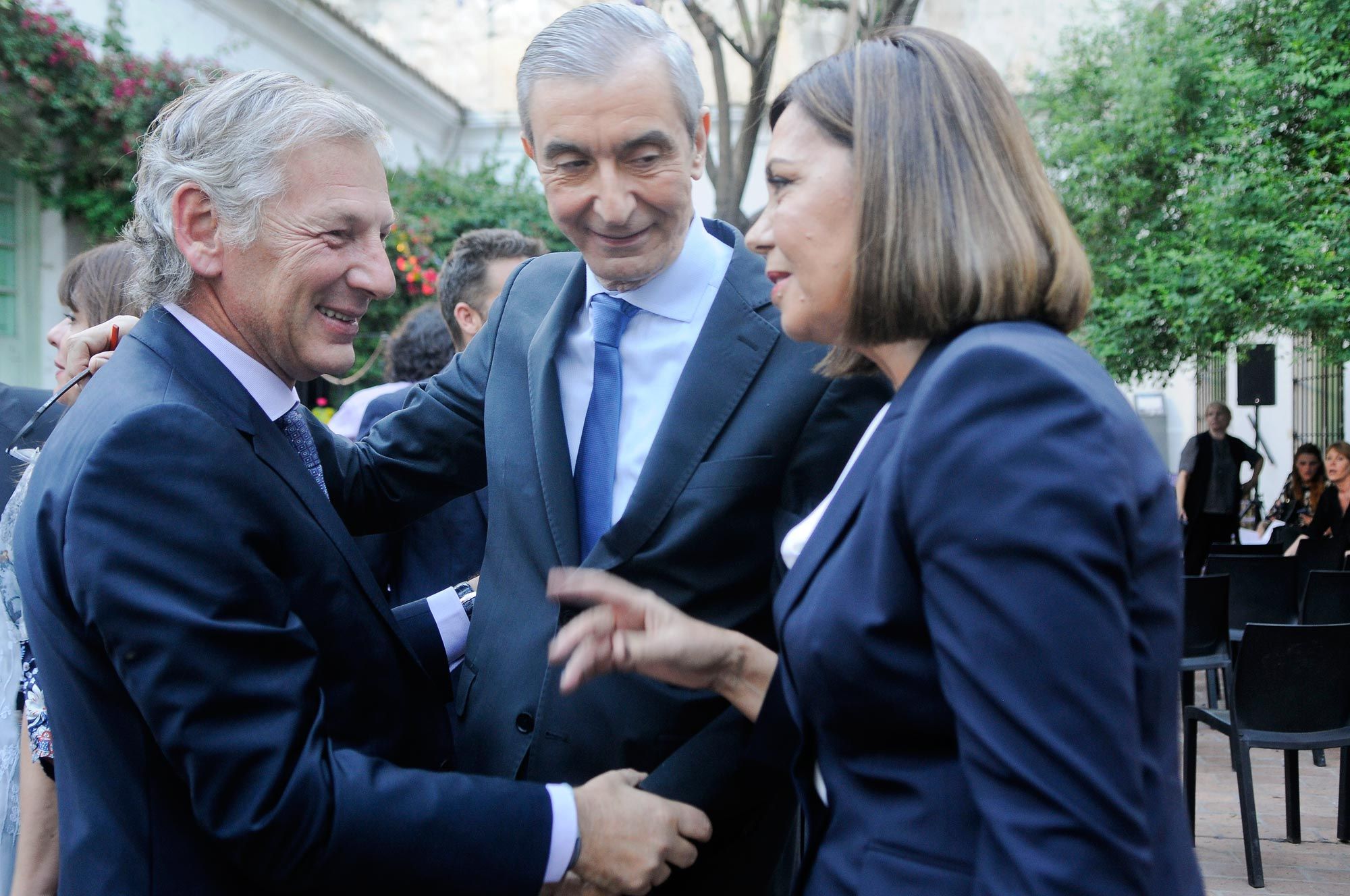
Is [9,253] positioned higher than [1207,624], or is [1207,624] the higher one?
[9,253]

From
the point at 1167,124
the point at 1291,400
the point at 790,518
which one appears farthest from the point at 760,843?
the point at 1291,400

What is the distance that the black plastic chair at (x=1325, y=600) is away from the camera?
21.2ft

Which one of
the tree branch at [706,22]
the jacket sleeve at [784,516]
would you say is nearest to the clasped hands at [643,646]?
the jacket sleeve at [784,516]

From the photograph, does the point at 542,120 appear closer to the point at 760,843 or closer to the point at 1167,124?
the point at 760,843

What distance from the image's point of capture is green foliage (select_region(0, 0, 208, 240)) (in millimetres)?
8305

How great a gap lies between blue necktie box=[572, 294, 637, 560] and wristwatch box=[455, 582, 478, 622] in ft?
1.44

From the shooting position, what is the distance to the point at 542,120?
2125 millimetres

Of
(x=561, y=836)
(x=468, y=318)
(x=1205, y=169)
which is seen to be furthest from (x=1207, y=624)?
(x=1205, y=169)

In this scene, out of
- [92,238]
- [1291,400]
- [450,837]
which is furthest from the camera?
[1291,400]

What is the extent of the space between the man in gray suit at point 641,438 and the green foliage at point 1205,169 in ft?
23.0

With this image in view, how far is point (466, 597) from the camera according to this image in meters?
2.47

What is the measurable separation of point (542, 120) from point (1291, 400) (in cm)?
1763

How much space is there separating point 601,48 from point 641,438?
0.71 metres

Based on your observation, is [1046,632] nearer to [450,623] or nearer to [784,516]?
[784,516]
